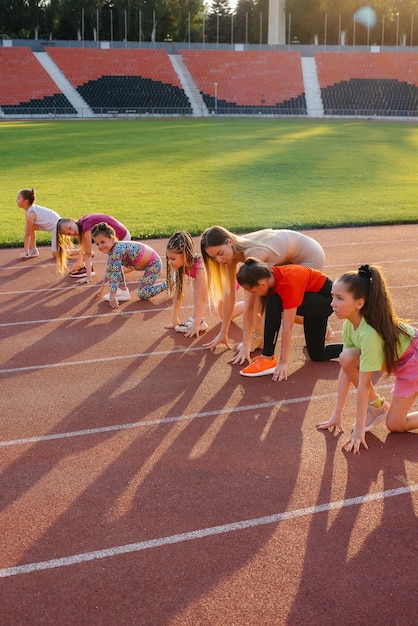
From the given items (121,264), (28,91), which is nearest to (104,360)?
(121,264)

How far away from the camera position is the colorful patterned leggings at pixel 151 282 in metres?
9.60

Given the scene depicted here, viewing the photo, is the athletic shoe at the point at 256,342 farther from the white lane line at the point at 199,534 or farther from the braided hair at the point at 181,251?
the white lane line at the point at 199,534

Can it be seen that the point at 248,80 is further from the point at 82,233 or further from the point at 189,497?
the point at 189,497

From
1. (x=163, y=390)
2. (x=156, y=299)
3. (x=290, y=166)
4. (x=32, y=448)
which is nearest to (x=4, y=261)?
(x=156, y=299)

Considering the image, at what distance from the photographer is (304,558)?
416cm

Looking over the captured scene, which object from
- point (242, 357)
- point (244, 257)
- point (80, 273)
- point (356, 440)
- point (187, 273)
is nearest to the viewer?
point (356, 440)

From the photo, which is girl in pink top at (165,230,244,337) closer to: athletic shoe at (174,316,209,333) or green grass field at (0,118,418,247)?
athletic shoe at (174,316,209,333)

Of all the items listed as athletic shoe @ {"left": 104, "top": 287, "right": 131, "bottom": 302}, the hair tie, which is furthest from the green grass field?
the hair tie

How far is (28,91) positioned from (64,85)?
12.0ft

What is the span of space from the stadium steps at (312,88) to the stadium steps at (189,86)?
8519mm

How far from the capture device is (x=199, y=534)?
439 centimetres

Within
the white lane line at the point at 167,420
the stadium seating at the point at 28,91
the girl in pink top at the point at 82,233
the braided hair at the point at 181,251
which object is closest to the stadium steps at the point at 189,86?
the stadium seating at the point at 28,91

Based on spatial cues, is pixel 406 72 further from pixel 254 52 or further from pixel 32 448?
pixel 32 448

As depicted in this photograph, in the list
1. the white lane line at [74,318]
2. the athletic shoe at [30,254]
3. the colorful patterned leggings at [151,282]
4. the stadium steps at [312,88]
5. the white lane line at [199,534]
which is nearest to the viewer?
the white lane line at [199,534]
